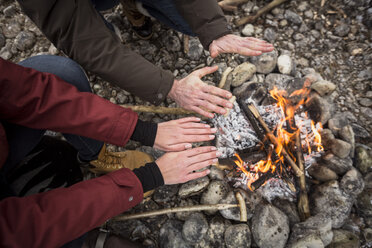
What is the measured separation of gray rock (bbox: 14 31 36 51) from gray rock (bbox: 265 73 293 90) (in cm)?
354

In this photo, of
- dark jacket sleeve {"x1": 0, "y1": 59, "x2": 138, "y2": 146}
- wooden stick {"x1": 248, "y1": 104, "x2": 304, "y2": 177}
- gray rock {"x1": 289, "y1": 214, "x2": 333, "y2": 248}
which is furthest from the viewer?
wooden stick {"x1": 248, "y1": 104, "x2": 304, "y2": 177}

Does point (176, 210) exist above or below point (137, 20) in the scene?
below

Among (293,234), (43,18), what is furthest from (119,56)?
(293,234)

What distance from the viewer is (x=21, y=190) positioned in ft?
7.08

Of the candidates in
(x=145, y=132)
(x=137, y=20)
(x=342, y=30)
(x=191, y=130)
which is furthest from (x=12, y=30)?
(x=342, y=30)

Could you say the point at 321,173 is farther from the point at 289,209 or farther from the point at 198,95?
→ the point at 198,95

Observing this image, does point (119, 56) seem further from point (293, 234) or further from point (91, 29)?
point (293, 234)

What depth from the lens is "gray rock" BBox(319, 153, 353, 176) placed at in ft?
7.74

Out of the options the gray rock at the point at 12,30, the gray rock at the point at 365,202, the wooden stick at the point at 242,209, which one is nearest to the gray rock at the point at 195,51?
the wooden stick at the point at 242,209

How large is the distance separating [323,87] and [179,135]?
1800 mm

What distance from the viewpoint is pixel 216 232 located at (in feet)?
7.77

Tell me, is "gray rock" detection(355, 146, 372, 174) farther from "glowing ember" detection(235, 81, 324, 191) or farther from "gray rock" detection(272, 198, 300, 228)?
"gray rock" detection(272, 198, 300, 228)

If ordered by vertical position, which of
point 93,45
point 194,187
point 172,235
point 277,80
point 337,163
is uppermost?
point 93,45

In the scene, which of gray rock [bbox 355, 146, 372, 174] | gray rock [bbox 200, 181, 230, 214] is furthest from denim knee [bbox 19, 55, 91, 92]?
gray rock [bbox 355, 146, 372, 174]
